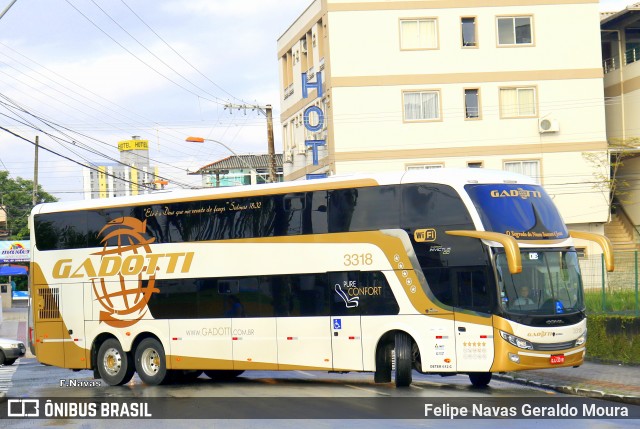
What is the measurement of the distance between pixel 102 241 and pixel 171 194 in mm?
2076

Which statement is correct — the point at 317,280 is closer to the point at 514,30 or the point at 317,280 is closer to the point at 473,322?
the point at 473,322

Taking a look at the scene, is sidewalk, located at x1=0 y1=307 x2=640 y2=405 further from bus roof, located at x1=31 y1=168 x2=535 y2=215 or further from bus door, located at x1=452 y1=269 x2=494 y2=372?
bus roof, located at x1=31 y1=168 x2=535 y2=215

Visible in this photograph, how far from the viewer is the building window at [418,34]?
4862cm

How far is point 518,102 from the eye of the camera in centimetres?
4928

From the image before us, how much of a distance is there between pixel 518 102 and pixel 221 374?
29606mm

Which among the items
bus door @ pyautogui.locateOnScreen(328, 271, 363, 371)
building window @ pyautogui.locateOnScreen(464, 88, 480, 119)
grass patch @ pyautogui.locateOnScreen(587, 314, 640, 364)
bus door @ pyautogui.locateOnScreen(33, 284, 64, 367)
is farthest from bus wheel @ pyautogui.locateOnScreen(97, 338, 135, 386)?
building window @ pyautogui.locateOnScreen(464, 88, 480, 119)

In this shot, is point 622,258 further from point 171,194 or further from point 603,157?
point 603,157

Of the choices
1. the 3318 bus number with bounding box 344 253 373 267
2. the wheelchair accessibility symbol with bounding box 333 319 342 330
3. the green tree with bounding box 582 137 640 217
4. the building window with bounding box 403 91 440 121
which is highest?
the building window with bounding box 403 91 440 121

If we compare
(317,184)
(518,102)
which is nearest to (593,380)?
(317,184)

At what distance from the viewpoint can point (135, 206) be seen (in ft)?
73.4

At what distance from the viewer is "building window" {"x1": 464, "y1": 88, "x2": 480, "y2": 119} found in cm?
4894

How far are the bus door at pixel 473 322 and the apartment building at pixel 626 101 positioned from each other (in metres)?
34.5

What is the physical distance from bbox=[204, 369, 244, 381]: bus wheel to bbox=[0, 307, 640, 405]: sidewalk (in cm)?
621

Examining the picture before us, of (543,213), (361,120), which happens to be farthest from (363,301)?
(361,120)
